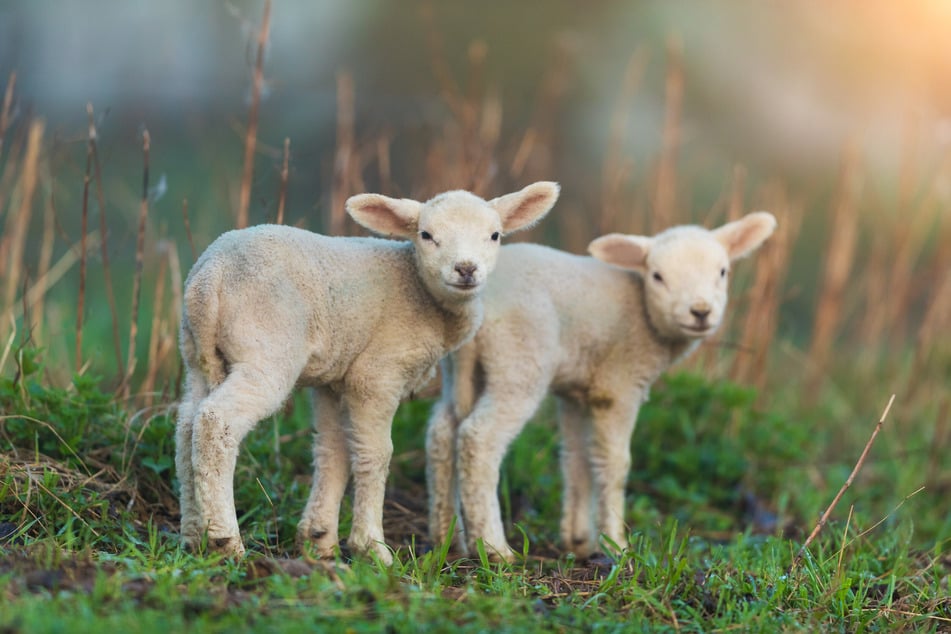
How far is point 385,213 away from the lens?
14.2 feet

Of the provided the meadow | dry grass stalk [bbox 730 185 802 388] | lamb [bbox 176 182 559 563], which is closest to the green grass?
the meadow

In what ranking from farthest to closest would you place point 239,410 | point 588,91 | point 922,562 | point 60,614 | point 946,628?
point 588,91 < point 922,562 < point 946,628 < point 239,410 < point 60,614

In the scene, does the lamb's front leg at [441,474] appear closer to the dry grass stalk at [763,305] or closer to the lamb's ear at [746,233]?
the lamb's ear at [746,233]

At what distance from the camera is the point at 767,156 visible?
13.4 meters

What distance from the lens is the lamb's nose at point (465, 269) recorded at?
13.1ft

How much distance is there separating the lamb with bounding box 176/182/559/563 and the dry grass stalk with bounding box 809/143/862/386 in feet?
13.3

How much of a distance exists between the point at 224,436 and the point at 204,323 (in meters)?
0.44

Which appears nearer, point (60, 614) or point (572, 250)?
point (60, 614)

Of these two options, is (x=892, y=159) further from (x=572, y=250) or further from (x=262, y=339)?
(x=262, y=339)

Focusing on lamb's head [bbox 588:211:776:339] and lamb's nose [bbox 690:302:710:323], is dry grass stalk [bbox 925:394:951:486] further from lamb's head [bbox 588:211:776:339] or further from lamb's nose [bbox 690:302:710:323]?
lamb's nose [bbox 690:302:710:323]

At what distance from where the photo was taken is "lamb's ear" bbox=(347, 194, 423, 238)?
4.23 m

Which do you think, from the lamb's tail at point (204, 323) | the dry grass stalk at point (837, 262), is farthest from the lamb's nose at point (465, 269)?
the dry grass stalk at point (837, 262)

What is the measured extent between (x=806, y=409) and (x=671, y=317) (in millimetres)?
3434

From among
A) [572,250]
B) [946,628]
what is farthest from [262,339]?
[572,250]
